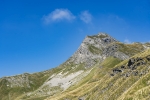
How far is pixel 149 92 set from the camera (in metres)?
199

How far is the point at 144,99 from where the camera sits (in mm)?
196625

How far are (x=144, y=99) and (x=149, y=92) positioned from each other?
25.0 ft
